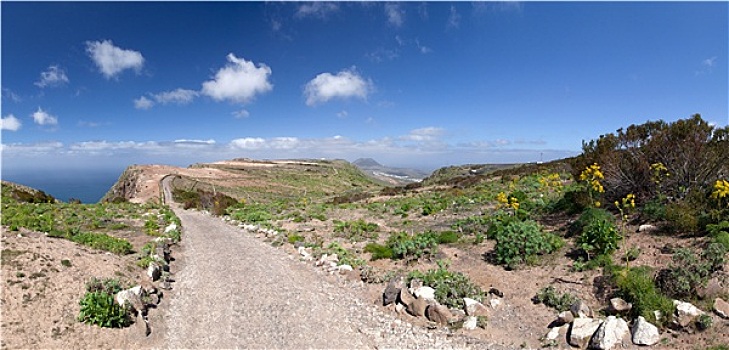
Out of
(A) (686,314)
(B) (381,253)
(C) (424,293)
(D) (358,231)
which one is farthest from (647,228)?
(D) (358,231)

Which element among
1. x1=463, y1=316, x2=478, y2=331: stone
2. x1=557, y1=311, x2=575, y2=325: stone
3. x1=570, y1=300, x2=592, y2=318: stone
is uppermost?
x1=570, y1=300, x2=592, y2=318: stone

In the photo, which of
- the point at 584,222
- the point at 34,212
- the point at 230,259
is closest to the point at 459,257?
the point at 584,222

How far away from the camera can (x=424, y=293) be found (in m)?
9.10

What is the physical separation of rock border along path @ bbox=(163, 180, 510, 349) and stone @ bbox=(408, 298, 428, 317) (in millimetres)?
460

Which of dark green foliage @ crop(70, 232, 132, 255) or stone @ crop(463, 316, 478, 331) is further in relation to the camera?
dark green foliage @ crop(70, 232, 132, 255)

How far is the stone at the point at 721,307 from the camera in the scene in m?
6.58

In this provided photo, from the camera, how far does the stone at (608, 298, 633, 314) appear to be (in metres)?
7.35

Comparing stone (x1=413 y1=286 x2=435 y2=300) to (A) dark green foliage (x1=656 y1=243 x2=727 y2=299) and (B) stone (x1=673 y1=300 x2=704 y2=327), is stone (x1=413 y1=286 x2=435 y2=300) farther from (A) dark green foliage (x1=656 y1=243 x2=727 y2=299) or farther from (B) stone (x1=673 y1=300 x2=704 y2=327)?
(A) dark green foliage (x1=656 y1=243 x2=727 y2=299)

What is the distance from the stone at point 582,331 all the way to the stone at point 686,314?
4.14 ft

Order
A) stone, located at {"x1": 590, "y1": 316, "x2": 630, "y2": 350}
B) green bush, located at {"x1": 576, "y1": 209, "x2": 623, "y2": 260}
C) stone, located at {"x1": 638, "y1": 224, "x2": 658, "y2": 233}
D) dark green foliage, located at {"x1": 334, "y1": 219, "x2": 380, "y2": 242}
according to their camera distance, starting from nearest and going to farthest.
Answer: stone, located at {"x1": 590, "y1": 316, "x2": 630, "y2": 350} → green bush, located at {"x1": 576, "y1": 209, "x2": 623, "y2": 260} → stone, located at {"x1": 638, "y1": 224, "x2": 658, "y2": 233} → dark green foliage, located at {"x1": 334, "y1": 219, "x2": 380, "y2": 242}

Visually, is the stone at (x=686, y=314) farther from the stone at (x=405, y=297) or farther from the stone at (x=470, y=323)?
the stone at (x=405, y=297)

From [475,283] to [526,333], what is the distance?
2.54m

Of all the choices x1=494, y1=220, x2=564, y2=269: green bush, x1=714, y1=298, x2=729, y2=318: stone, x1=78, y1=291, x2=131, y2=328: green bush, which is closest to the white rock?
x1=494, y1=220, x2=564, y2=269: green bush

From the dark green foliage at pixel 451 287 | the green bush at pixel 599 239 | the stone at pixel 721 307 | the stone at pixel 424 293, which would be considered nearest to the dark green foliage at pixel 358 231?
the dark green foliage at pixel 451 287
